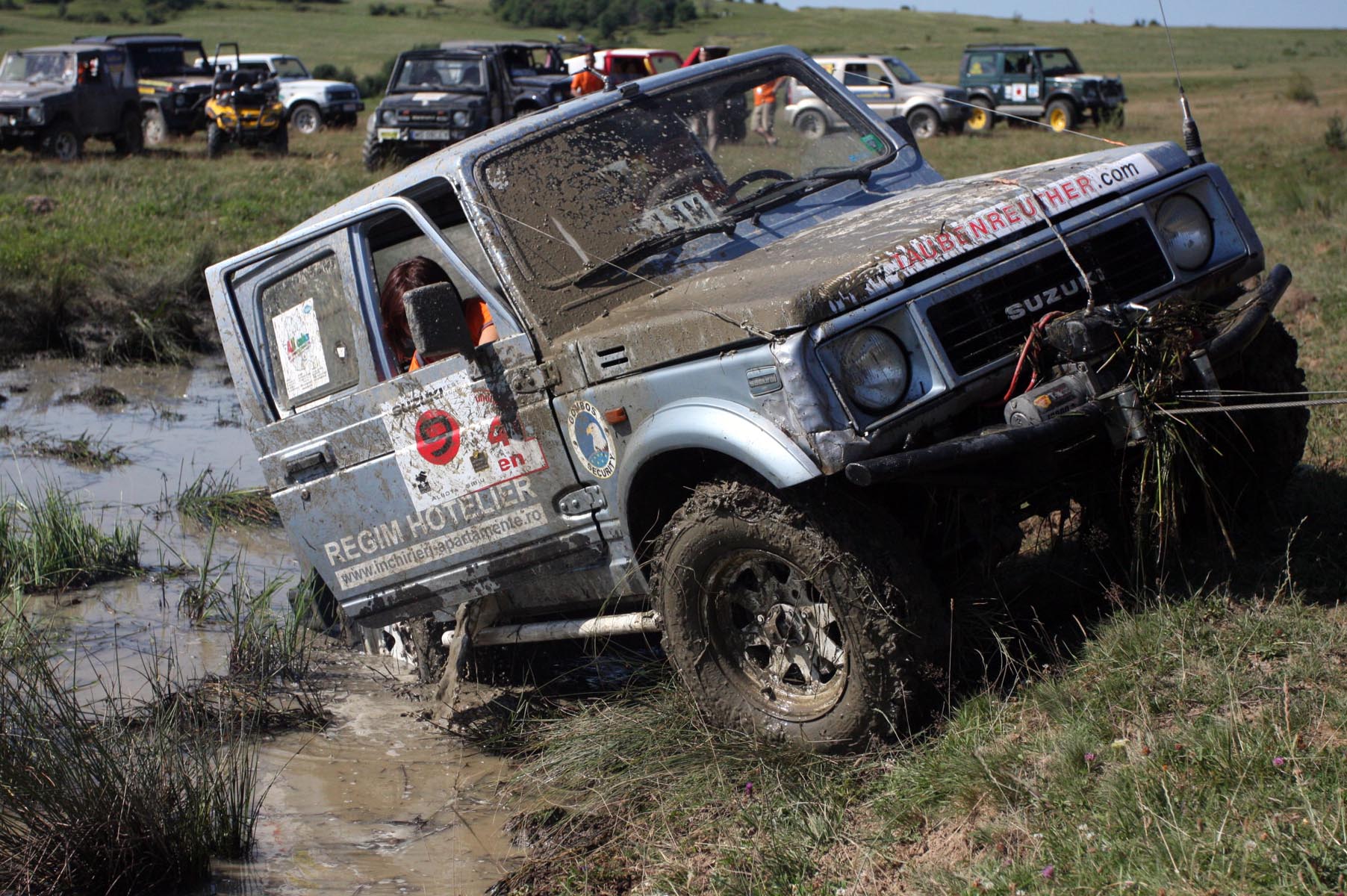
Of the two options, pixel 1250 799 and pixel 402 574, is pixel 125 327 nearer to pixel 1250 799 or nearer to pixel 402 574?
pixel 402 574

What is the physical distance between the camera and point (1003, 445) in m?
3.26

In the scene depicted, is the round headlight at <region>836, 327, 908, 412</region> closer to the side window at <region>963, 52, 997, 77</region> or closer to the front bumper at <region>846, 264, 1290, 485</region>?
the front bumper at <region>846, 264, 1290, 485</region>

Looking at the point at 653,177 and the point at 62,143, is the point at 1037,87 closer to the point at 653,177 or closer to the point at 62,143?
the point at 62,143

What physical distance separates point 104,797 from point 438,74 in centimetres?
1953

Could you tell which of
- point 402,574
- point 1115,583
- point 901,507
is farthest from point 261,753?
point 1115,583

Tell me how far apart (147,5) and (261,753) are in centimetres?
6929

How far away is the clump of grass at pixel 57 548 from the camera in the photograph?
6035 millimetres

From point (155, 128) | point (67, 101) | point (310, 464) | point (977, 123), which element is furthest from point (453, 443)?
point (977, 123)

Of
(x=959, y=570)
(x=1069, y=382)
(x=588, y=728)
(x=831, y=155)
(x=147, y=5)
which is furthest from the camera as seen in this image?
(x=147, y=5)

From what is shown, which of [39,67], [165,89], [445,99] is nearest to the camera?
[445,99]

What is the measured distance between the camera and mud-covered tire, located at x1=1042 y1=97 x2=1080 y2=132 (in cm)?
2859

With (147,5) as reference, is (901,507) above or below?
below

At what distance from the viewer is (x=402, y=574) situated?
185 inches

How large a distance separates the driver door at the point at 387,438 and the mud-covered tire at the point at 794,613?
518 mm
